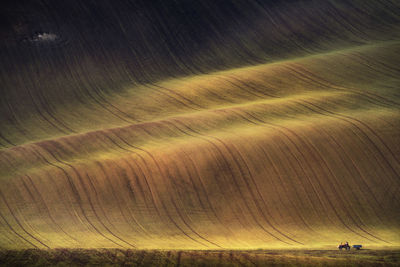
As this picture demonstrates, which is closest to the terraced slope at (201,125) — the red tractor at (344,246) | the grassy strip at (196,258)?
the red tractor at (344,246)

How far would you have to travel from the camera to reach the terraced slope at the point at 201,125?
19.5 m

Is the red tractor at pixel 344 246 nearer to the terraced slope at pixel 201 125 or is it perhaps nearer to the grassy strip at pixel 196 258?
the grassy strip at pixel 196 258

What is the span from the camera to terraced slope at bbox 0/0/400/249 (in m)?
19.5

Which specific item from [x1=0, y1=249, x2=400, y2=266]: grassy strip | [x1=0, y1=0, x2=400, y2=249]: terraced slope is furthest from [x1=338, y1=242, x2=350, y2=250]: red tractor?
[x1=0, y1=0, x2=400, y2=249]: terraced slope

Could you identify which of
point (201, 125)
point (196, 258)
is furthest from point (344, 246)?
point (201, 125)

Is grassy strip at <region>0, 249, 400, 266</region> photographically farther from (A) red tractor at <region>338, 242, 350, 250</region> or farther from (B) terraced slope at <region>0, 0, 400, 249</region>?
(B) terraced slope at <region>0, 0, 400, 249</region>

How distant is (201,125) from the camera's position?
85.1 feet

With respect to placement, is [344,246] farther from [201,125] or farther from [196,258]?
[201,125]

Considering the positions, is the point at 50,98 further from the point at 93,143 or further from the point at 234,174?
the point at 234,174

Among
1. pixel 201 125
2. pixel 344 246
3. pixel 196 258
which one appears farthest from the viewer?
pixel 201 125

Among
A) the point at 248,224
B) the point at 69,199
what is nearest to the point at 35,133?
the point at 69,199

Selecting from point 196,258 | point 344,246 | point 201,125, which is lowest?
point 196,258

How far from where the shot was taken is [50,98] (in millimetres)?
33406

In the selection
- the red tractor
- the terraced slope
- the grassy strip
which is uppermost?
the terraced slope
